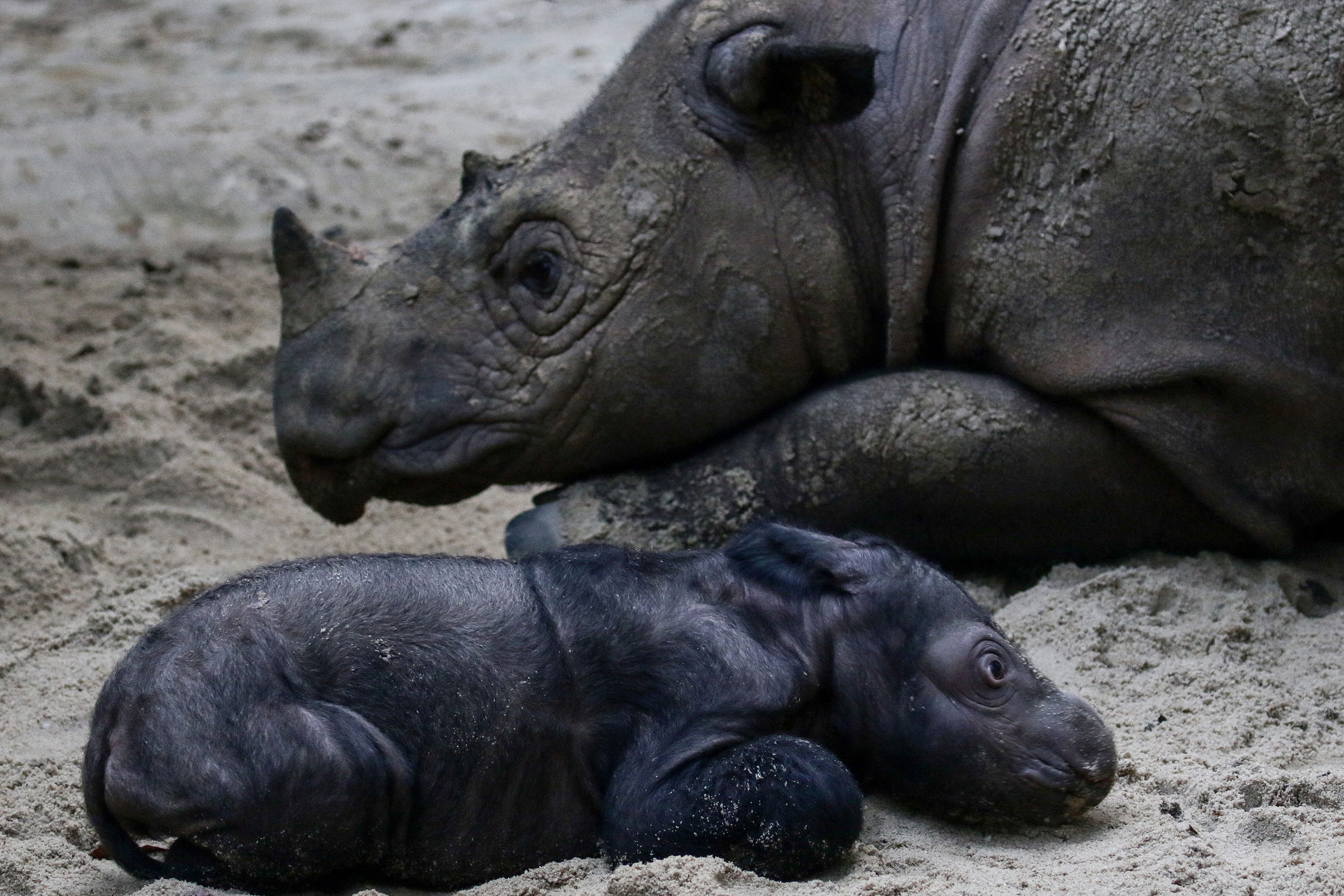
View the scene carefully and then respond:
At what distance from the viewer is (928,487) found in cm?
455

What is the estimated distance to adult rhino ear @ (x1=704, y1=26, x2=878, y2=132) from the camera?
14.5 feet

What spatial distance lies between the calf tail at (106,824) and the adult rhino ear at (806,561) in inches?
50.9

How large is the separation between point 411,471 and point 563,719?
1.49 m

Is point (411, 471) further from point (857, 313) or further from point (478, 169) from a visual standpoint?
point (857, 313)

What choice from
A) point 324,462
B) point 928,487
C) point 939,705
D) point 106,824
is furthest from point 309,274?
point 939,705

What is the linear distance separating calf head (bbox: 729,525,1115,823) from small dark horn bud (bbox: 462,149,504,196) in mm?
1731

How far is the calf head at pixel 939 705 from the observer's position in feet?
11.0

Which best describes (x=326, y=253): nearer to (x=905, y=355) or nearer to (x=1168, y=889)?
(x=905, y=355)

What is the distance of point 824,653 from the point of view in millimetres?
3518

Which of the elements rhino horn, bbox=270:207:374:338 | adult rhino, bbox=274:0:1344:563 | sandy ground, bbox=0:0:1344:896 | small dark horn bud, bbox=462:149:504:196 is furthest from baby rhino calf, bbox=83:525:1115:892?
small dark horn bud, bbox=462:149:504:196

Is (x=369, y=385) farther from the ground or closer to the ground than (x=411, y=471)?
farther from the ground

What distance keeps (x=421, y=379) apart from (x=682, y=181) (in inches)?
34.0

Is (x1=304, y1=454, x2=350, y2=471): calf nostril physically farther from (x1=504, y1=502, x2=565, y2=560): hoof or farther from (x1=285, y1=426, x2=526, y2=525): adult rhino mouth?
(x1=504, y1=502, x2=565, y2=560): hoof

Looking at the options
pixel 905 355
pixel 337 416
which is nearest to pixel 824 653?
pixel 905 355
